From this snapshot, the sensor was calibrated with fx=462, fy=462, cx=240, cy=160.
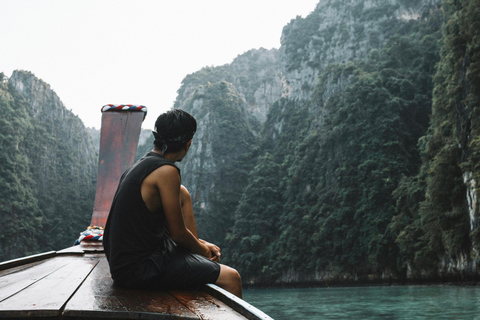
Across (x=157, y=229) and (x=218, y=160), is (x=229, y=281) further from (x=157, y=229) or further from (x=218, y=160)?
(x=218, y=160)

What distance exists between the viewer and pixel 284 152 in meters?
38.1

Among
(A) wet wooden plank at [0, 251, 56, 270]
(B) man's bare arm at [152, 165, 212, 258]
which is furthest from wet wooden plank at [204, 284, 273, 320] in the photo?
(A) wet wooden plank at [0, 251, 56, 270]

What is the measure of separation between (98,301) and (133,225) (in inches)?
15.0

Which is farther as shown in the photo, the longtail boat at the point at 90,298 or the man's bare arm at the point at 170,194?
the man's bare arm at the point at 170,194

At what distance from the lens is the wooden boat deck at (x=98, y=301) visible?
1182 millimetres

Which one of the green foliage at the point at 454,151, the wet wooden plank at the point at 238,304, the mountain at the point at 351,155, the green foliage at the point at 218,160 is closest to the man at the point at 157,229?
the wet wooden plank at the point at 238,304

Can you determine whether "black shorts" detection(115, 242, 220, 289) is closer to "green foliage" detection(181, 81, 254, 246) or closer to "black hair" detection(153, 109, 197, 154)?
"black hair" detection(153, 109, 197, 154)

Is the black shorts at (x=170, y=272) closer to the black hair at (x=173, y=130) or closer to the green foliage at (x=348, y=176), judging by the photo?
the black hair at (x=173, y=130)

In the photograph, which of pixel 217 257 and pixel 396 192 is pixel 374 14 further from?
pixel 217 257

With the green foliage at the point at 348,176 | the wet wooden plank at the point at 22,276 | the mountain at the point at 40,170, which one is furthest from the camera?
the mountain at the point at 40,170

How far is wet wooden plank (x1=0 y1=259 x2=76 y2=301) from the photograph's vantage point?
5.04 feet

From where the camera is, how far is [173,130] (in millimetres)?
1740

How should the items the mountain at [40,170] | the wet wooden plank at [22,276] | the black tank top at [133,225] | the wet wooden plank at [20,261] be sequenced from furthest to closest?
the mountain at [40,170], the wet wooden plank at [20,261], the black tank top at [133,225], the wet wooden plank at [22,276]

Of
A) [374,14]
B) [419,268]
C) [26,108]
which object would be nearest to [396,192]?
[419,268]
